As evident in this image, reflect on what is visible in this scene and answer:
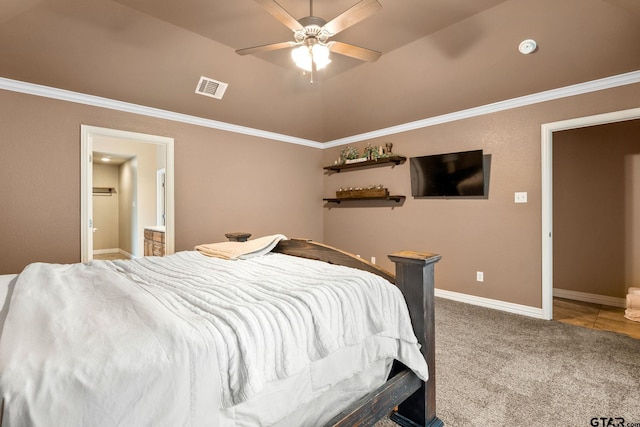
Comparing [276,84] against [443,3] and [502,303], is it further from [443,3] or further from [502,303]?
[502,303]

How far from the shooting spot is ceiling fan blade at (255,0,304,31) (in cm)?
195

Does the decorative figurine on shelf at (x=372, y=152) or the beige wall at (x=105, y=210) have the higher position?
the decorative figurine on shelf at (x=372, y=152)

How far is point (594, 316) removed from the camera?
3.39m

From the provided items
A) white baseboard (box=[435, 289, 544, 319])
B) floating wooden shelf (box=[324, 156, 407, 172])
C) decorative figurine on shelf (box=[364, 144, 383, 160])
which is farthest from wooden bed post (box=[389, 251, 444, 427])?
decorative figurine on shelf (box=[364, 144, 383, 160])

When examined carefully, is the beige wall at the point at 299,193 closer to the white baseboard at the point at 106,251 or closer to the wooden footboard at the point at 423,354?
the wooden footboard at the point at 423,354

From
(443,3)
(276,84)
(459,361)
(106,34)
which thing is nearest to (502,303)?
(459,361)

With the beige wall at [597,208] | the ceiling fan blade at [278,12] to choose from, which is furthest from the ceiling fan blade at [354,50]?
the beige wall at [597,208]

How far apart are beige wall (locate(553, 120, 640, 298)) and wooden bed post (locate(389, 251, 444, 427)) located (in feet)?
11.9

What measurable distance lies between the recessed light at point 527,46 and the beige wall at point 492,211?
0.71 m

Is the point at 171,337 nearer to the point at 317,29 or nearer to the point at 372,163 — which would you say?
the point at 317,29

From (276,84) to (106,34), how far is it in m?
Answer: 1.86

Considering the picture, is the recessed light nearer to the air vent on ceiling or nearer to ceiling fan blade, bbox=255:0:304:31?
ceiling fan blade, bbox=255:0:304:31

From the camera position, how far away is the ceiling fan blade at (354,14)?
6.29ft

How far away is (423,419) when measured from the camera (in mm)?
1596
